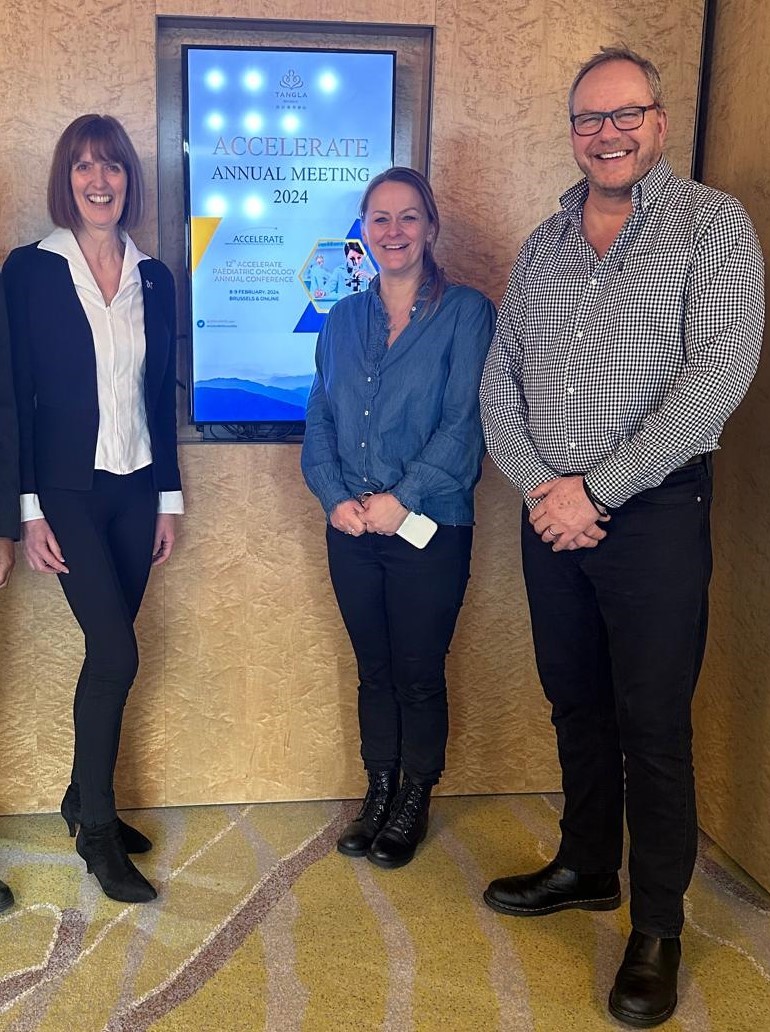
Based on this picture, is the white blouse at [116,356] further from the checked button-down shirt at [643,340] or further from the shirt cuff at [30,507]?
the checked button-down shirt at [643,340]

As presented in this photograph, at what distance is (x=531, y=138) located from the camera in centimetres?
271

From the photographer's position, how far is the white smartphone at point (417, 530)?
7.73ft

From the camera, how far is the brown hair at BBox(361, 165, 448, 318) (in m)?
→ 2.37

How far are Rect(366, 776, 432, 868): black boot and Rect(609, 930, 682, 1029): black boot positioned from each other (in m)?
0.69

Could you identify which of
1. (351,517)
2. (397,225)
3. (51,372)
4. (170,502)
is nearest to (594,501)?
(351,517)

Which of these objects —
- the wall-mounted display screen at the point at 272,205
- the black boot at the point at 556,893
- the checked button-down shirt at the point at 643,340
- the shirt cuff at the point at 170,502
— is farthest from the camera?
the wall-mounted display screen at the point at 272,205

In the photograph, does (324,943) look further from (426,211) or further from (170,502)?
(426,211)

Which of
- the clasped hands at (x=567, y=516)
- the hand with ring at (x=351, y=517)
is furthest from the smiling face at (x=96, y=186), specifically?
the clasped hands at (x=567, y=516)

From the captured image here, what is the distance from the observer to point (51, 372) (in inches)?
89.7

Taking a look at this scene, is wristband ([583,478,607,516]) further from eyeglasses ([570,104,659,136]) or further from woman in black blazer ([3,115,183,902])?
woman in black blazer ([3,115,183,902])

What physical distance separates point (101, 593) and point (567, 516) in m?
1.13

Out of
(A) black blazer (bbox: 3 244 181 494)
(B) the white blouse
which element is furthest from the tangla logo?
(A) black blazer (bbox: 3 244 181 494)

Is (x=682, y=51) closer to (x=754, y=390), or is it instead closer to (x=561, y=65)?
(x=561, y=65)

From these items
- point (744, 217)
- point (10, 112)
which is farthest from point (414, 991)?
point (10, 112)
